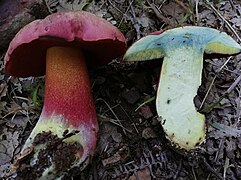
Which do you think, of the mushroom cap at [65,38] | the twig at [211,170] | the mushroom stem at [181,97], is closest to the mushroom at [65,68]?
the mushroom cap at [65,38]

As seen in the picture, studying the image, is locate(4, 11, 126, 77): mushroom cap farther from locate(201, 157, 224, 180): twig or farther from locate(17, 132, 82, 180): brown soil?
locate(201, 157, 224, 180): twig

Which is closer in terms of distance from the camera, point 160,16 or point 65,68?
point 65,68

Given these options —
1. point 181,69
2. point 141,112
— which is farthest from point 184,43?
point 141,112

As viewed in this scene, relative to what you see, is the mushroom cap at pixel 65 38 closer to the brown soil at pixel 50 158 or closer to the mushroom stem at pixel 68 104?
the mushroom stem at pixel 68 104

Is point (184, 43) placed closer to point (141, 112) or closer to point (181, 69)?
point (181, 69)

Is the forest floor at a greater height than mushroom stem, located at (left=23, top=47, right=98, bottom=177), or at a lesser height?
lesser

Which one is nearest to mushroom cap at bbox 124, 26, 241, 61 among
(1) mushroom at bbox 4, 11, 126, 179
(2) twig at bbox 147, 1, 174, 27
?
(1) mushroom at bbox 4, 11, 126, 179

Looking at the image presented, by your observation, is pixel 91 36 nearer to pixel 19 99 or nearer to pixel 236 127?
pixel 19 99
